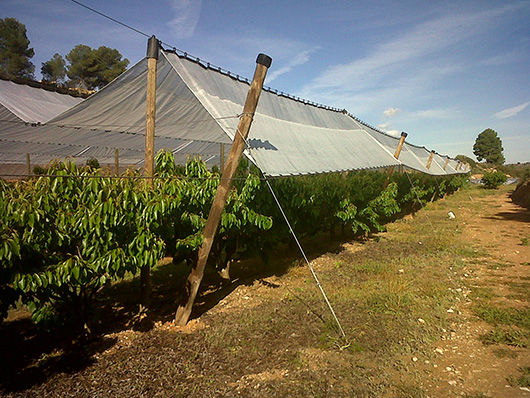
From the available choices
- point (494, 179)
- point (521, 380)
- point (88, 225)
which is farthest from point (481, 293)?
point (494, 179)

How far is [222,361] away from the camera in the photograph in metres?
4.14

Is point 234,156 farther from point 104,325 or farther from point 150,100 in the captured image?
point 104,325

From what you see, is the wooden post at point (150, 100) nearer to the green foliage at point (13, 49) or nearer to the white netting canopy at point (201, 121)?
the white netting canopy at point (201, 121)

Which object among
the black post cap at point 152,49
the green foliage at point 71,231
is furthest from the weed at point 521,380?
the black post cap at point 152,49

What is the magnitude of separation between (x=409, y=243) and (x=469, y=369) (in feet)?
22.6

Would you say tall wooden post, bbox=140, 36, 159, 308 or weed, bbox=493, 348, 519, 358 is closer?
weed, bbox=493, 348, 519, 358

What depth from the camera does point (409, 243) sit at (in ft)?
34.2

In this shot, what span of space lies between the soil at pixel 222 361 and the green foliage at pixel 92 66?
Answer: 36560 millimetres

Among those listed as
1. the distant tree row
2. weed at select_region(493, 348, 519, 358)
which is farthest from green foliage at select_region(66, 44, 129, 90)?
weed at select_region(493, 348, 519, 358)

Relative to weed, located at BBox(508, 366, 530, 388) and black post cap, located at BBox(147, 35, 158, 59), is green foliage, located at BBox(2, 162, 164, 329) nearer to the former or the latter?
black post cap, located at BBox(147, 35, 158, 59)

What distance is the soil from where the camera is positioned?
3.56 metres

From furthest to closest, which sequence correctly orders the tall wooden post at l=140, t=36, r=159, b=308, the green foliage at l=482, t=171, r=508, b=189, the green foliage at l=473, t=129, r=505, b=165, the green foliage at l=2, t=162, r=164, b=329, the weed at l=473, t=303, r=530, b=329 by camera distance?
the green foliage at l=473, t=129, r=505, b=165, the green foliage at l=482, t=171, r=508, b=189, the weed at l=473, t=303, r=530, b=329, the tall wooden post at l=140, t=36, r=159, b=308, the green foliage at l=2, t=162, r=164, b=329

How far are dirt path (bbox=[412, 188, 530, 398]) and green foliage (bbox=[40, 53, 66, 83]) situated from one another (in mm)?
41732

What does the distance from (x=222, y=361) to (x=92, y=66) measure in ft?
131
